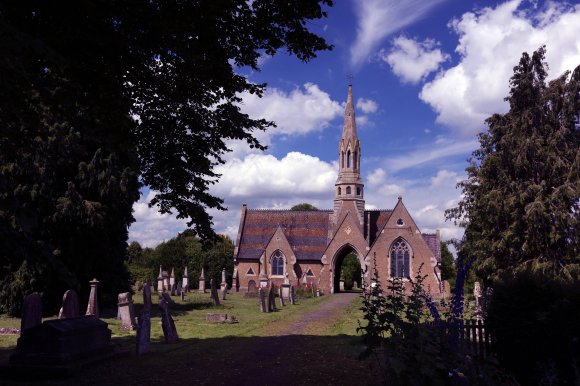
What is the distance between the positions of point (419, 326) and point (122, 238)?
2158 centimetres

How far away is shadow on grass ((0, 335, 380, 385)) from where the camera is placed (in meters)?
9.19

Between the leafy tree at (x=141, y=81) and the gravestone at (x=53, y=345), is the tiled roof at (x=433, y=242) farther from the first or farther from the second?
the gravestone at (x=53, y=345)

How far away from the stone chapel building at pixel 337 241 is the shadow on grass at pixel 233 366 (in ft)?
102

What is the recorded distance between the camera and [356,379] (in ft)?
29.2

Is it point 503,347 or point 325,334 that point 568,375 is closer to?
point 503,347

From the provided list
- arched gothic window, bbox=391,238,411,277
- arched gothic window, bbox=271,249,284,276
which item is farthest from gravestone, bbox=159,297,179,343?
arched gothic window, bbox=271,249,284,276

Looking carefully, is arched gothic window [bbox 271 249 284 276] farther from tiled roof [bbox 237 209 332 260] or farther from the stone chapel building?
tiled roof [bbox 237 209 332 260]

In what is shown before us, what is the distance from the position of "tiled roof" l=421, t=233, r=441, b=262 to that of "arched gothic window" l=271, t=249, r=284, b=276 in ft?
46.3

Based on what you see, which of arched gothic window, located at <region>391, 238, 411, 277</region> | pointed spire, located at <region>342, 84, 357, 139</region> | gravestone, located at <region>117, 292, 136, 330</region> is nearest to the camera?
gravestone, located at <region>117, 292, 136, 330</region>

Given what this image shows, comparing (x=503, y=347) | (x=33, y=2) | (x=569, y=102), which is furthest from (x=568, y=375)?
(x=569, y=102)

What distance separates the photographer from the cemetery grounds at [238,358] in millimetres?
9258

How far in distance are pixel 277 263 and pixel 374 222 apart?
11154 millimetres

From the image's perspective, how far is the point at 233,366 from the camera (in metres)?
10.4

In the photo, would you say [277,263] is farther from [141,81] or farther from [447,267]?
[141,81]
